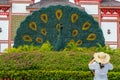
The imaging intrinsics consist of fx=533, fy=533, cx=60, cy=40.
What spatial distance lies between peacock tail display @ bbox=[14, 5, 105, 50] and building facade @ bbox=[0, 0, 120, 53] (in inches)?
259

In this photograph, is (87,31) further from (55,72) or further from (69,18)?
(55,72)

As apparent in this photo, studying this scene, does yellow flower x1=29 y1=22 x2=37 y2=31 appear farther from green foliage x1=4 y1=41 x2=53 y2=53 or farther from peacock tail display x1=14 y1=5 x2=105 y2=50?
green foliage x1=4 y1=41 x2=53 y2=53

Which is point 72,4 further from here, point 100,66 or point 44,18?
point 100,66

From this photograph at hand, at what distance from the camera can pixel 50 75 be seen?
1322 centimetres

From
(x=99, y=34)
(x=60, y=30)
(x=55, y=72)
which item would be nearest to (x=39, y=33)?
(x=60, y=30)

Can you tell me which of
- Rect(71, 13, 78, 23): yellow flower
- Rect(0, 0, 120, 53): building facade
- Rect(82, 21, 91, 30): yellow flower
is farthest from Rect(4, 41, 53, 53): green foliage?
Rect(0, 0, 120, 53): building facade

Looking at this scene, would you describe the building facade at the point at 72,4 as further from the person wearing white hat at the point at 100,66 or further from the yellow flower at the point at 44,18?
the person wearing white hat at the point at 100,66

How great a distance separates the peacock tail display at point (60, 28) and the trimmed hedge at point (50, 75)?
3.58 meters

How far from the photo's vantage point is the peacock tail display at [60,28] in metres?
16.9

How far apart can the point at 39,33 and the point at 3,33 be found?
7113mm

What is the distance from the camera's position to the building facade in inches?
939

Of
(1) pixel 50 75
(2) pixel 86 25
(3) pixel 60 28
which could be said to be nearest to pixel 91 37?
(2) pixel 86 25

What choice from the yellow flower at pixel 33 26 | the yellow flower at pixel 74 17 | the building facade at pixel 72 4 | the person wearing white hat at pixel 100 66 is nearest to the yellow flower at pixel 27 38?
the yellow flower at pixel 33 26

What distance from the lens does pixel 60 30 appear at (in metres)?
16.9
